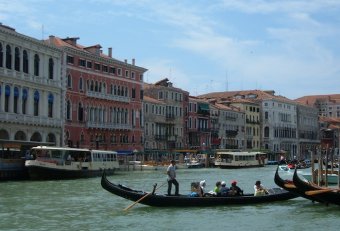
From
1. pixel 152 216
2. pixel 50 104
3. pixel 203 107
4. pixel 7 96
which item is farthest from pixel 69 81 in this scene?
pixel 152 216

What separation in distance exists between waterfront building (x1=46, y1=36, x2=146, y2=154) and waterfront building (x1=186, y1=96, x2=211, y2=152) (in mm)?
10630

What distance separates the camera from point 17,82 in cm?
2956

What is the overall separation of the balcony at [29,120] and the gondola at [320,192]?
18.2 m

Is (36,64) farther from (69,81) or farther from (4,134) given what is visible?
(4,134)

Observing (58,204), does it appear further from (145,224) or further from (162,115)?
(162,115)

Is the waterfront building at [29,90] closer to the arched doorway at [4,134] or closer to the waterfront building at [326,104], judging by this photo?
the arched doorway at [4,134]

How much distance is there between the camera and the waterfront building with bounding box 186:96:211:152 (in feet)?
170

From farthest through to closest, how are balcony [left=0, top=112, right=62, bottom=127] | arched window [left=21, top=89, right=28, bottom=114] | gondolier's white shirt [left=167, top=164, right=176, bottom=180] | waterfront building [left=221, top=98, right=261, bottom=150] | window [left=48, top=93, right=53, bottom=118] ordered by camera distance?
waterfront building [left=221, top=98, right=261, bottom=150]
window [left=48, top=93, right=53, bottom=118]
arched window [left=21, top=89, right=28, bottom=114]
balcony [left=0, top=112, right=62, bottom=127]
gondolier's white shirt [left=167, top=164, right=176, bottom=180]

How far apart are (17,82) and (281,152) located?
38.0 m

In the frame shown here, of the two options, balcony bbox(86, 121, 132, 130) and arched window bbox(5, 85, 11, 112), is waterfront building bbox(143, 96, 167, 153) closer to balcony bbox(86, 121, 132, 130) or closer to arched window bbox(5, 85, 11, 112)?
balcony bbox(86, 121, 132, 130)

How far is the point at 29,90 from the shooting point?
101 ft

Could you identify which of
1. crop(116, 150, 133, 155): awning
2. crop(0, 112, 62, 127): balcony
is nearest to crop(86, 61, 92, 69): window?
crop(0, 112, 62, 127): balcony

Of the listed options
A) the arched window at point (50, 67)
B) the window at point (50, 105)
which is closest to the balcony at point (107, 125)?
the window at point (50, 105)

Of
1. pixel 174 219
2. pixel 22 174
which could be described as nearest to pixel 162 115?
pixel 22 174
